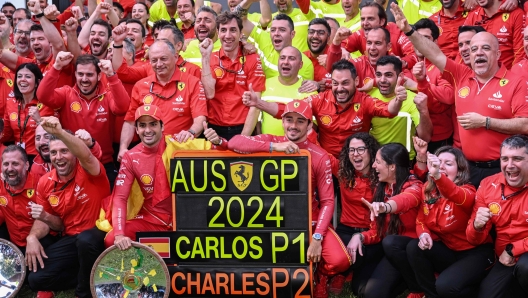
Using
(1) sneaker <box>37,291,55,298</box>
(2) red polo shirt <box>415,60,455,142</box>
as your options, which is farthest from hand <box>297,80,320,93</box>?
(1) sneaker <box>37,291,55,298</box>

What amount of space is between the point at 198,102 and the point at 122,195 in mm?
1493

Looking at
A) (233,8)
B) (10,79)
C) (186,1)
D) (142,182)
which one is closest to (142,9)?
(186,1)

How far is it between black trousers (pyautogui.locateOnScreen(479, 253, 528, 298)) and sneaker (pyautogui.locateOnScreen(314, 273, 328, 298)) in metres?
1.47

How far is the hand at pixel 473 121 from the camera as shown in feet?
24.2

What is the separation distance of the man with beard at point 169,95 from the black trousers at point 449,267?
2760 millimetres

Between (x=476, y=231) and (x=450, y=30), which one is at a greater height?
(x=450, y=30)

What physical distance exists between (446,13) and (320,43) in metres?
1.52

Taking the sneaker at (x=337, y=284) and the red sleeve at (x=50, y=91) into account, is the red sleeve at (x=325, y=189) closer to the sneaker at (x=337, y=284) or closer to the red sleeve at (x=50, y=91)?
the sneaker at (x=337, y=284)

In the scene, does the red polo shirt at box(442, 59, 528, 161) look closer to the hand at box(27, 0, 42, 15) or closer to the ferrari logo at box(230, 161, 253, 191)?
the ferrari logo at box(230, 161, 253, 191)

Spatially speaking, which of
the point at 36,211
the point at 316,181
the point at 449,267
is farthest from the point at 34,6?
the point at 449,267

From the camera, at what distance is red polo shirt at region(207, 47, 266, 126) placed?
914 cm

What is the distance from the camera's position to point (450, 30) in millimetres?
9664

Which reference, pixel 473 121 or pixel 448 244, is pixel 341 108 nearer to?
pixel 473 121

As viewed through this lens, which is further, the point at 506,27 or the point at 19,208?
the point at 506,27
